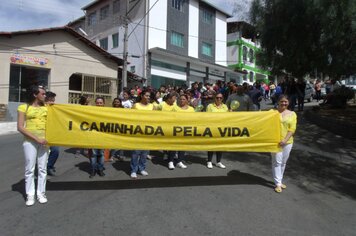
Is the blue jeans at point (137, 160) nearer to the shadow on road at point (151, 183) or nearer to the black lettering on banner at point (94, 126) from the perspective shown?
the shadow on road at point (151, 183)

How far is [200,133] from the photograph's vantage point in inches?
275

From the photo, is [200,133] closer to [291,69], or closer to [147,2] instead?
[291,69]

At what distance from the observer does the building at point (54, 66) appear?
65.2 feet

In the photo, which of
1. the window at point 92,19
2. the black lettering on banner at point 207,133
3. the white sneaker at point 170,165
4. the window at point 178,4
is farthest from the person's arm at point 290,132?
the window at point 92,19

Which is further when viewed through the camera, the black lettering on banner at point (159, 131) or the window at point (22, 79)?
the window at point (22, 79)

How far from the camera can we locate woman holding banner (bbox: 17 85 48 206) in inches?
229

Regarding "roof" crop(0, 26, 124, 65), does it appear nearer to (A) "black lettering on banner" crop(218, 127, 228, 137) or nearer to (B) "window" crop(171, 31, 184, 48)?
(B) "window" crop(171, 31, 184, 48)

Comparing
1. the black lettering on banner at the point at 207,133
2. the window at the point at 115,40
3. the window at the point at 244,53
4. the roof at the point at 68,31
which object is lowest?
the black lettering on banner at the point at 207,133

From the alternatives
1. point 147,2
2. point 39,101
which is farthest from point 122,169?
point 147,2

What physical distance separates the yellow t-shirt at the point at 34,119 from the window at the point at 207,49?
3351 cm

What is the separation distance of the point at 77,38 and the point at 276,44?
608 inches

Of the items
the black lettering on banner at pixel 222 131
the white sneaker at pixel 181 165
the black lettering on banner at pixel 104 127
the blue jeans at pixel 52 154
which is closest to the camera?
the black lettering on banner at pixel 104 127

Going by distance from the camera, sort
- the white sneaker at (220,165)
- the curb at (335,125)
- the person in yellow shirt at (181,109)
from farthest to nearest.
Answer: the curb at (335,125) → the white sneaker at (220,165) → the person in yellow shirt at (181,109)

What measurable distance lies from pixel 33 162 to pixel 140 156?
228 centimetres
